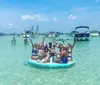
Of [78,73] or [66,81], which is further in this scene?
[78,73]

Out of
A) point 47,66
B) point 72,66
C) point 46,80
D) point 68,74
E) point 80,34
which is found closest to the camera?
point 46,80

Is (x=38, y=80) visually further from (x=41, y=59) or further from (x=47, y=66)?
(x=41, y=59)

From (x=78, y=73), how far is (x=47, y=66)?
1.80m

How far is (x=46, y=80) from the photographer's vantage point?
10016 millimetres

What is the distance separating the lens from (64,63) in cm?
1241

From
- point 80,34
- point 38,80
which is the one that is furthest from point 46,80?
point 80,34

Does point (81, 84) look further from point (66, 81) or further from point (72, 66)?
point (72, 66)

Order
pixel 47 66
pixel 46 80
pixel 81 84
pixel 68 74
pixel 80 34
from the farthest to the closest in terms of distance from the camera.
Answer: pixel 80 34 → pixel 47 66 → pixel 68 74 → pixel 46 80 → pixel 81 84

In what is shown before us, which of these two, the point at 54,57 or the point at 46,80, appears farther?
the point at 54,57

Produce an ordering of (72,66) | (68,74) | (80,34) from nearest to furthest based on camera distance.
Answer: (68,74), (72,66), (80,34)

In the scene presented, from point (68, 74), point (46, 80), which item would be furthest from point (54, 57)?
point (46, 80)

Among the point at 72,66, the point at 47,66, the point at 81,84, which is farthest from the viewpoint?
the point at 72,66

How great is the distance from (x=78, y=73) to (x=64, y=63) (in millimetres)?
1276

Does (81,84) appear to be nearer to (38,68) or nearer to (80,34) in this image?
(38,68)
